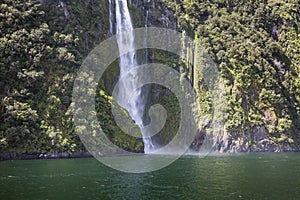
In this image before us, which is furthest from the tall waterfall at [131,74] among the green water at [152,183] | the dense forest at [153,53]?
the green water at [152,183]

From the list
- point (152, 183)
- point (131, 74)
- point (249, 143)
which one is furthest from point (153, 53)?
point (152, 183)

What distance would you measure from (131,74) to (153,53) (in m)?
6.40

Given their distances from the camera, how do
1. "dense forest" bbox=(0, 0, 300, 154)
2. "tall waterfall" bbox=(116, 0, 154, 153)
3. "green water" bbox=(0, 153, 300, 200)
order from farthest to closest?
"tall waterfall" bbox=(116, 0, 154, 153) → "dense forest" bbox=(0, 0, 300, 154) → "green water" bbox=(0, 153, 300, 200)

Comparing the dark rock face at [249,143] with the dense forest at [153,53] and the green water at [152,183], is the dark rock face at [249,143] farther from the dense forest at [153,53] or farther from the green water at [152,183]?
the green water at [152,183]

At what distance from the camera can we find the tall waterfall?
5719cm

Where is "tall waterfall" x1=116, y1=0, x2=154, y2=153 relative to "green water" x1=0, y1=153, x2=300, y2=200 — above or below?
above

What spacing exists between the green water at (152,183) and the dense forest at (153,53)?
13032mm

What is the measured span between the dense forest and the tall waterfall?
1772mm

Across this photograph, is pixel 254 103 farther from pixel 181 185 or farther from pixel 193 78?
pixel 181 185

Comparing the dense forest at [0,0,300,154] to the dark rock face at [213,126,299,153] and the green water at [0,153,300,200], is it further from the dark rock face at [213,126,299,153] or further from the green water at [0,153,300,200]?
the green water at [0,153,300,200]

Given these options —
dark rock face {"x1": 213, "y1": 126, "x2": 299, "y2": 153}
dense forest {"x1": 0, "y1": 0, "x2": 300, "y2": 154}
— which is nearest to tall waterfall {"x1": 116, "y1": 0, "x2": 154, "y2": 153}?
dense forest {"x1": 0, "y1": 0, "x2": 300, "y2": 154}

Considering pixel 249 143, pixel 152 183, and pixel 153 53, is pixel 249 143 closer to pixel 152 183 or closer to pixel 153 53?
pixel 153 53

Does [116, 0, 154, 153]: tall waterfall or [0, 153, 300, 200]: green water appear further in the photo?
[116, 0, 154, 153]: tall waterfall

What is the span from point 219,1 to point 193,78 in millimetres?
16865
